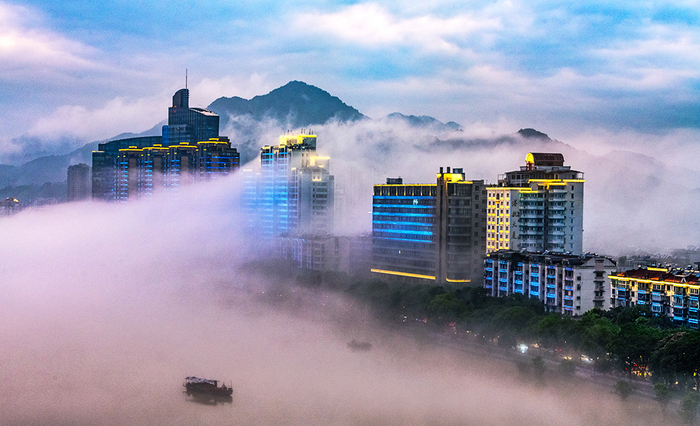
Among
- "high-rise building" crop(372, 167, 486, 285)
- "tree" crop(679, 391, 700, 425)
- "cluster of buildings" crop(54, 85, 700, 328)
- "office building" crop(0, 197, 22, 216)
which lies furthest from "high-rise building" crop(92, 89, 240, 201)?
"tree" crop(679, 391, 700, 425)

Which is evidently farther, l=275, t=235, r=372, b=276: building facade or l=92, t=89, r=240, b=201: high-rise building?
l=92, t=89, r=240, b=201: high-rise building

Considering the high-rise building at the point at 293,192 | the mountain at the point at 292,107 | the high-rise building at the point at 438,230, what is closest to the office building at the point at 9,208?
the high-rise building at the point at 293,192

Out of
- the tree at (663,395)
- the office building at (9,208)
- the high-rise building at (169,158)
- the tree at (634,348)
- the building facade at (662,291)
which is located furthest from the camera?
the high-rise building at (169,158)

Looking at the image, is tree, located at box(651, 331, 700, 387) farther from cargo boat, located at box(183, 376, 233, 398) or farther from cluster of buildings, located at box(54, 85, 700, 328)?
cargo boat, located at box(183, 376, 233, 398)

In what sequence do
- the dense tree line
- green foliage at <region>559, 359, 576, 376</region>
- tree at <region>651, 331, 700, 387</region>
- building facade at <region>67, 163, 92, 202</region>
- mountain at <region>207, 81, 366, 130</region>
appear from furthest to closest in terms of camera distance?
mountain at <region>207, 81, 366, 130</region> < building facade at <region>67, 163, 92, 202</region> < green foliage at <region>559, 359, 576, 376</region> < the dense tree line < tree at <region>651, 331, 700, 387</region>

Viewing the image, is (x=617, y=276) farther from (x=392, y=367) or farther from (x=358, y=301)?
(x=358, y=301)

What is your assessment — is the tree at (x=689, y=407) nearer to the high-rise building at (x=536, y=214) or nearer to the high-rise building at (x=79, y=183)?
the high-rise building at (x=536, y=214)
